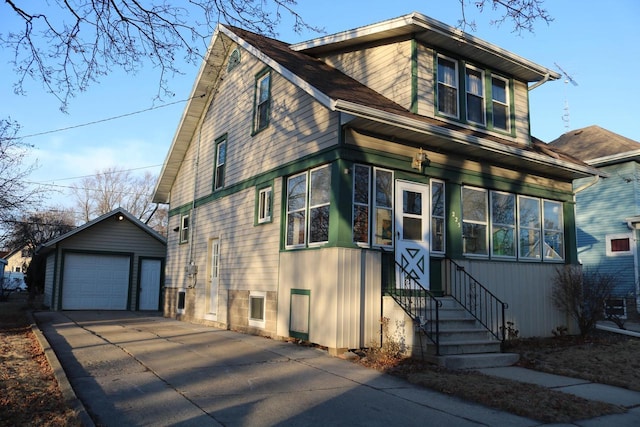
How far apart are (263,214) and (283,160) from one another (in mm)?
1517

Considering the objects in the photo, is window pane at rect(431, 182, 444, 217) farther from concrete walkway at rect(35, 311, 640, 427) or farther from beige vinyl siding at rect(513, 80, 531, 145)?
concrete walkway at rect(35, 311, 640, 427)

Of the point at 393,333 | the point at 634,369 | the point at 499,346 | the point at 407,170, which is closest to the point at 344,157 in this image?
the point at 407,170

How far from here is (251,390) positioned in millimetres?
6352

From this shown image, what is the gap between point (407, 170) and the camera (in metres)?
10.1

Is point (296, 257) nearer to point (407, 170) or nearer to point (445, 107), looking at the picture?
point (407, 170)

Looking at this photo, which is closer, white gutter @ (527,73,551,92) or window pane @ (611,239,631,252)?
white gutter @ (527,73,551,92)

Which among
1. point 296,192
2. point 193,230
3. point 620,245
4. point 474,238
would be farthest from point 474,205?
point 620,245

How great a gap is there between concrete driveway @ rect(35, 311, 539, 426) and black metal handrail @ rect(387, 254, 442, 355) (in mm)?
1293

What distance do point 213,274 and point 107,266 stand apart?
9.30m

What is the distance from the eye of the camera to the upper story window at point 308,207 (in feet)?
32.1

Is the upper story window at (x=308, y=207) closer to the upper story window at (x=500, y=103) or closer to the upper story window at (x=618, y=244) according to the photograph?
the upper story window at (x=500, y=103)

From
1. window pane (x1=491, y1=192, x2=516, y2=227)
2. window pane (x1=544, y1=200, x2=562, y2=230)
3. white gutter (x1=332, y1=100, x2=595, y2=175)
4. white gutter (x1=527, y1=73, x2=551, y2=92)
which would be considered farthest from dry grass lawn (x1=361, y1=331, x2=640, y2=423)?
white gutter (x1=527, y1=73, x2=551, y2=92)

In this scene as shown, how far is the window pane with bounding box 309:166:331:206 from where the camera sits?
9.75m

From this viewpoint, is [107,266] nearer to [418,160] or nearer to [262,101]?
[262,101]
